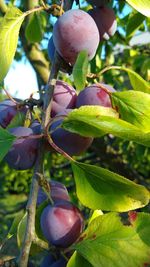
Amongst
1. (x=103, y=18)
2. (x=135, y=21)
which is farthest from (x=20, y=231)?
(x=135, y=21)

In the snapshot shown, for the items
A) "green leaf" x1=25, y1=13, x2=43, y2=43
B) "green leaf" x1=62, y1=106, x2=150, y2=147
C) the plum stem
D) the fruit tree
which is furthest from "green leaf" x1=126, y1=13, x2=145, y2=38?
"green leaf" x1=62, y1=106, x2=150, y2=147

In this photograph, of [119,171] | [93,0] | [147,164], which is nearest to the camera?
[93,0]

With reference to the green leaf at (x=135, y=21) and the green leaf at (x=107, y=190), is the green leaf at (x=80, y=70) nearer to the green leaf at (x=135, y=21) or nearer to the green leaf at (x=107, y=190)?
the green leaf at (x=107, y=190)

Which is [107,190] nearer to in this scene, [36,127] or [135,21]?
[36,127]

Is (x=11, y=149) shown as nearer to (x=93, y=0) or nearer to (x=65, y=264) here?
(x=65, y=264)

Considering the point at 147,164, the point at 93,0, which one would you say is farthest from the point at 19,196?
the point at 93,0

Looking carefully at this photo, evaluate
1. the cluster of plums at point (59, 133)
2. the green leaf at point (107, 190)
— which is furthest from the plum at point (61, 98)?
the green leaf at point (107, 190)

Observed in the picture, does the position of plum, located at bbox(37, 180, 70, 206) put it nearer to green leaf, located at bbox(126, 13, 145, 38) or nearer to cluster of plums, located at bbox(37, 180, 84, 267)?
cluster of plums, located at bbox(37, 180, 84, 267)
